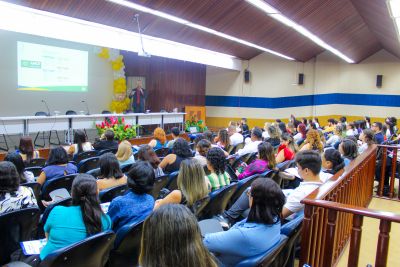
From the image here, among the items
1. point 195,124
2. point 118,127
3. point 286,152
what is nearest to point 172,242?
point 286,152

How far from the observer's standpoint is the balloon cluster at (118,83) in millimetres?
12445

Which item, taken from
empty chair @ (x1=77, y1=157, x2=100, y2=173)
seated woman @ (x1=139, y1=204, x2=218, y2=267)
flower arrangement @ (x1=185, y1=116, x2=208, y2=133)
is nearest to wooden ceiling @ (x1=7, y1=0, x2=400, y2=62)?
flower arrangement @ (x1=185, y1=116, x2=208, y2=133)

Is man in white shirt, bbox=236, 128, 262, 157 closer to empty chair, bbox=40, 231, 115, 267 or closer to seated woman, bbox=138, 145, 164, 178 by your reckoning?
seated woman, bbox=138, 145, 164, 178

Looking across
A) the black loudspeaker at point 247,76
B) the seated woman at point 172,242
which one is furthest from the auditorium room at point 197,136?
the black loudspeaker at point 247,76

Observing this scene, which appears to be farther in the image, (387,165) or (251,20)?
(251,20)

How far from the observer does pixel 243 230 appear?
191cm

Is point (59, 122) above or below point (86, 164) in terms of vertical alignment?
above

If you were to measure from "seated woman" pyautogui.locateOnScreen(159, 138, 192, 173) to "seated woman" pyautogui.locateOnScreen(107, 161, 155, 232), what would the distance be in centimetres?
177

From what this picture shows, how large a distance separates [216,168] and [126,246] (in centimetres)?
140

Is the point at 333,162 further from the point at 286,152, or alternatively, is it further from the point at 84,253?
the point at 84,253

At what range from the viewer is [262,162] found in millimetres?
4051

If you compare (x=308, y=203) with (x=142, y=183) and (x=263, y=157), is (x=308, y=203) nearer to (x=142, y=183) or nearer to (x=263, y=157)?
(x=142, y=183)

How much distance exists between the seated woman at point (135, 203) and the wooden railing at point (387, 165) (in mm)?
4292

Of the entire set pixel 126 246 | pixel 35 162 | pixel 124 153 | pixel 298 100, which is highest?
pixel 298 100
